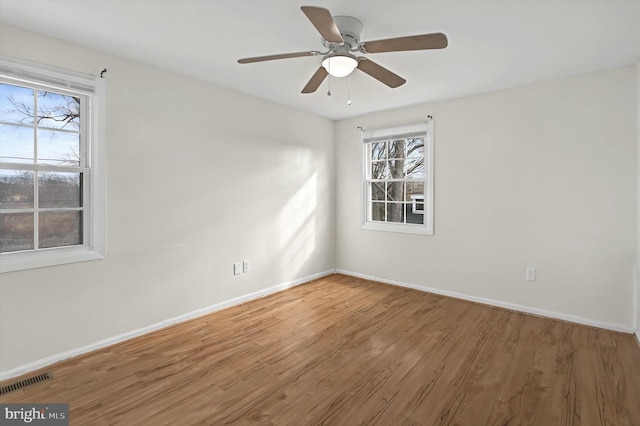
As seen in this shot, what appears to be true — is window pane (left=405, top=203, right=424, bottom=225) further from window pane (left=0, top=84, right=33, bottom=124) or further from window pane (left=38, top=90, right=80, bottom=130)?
window pane (left=0, top=84, right=33, bottom=124)

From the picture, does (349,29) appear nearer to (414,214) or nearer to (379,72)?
(379,72)

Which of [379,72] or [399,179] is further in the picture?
[399,179]

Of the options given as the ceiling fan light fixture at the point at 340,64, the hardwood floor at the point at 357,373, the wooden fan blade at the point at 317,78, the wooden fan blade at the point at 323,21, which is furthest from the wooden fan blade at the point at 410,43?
the hardwood floor at the point at 357,373

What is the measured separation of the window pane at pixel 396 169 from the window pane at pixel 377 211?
0.47 metres

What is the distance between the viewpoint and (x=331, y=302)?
151 inches

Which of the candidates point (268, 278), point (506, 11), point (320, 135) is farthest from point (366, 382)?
point (320, 135)

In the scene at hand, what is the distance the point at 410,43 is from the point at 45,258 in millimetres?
3003

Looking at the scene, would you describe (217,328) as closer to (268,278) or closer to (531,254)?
(268,278)

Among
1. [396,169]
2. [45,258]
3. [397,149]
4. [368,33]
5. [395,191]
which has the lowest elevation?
[45,258]

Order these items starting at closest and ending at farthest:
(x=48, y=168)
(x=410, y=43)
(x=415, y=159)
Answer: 1. (x=410, y=43)
2. (x=48, y=168)
3. (x=415, y=159)

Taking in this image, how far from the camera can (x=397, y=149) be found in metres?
4.55

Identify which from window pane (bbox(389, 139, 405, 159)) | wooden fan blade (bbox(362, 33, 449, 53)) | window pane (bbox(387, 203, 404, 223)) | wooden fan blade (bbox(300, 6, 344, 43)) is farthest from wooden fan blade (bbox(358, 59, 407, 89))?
window pane (bbox(387, 203, 404, 223))

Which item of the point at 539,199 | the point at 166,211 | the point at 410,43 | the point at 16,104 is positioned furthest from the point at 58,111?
the point at 539,199

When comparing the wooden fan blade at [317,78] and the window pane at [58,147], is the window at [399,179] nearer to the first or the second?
the wooden fan blade at [317,78]
